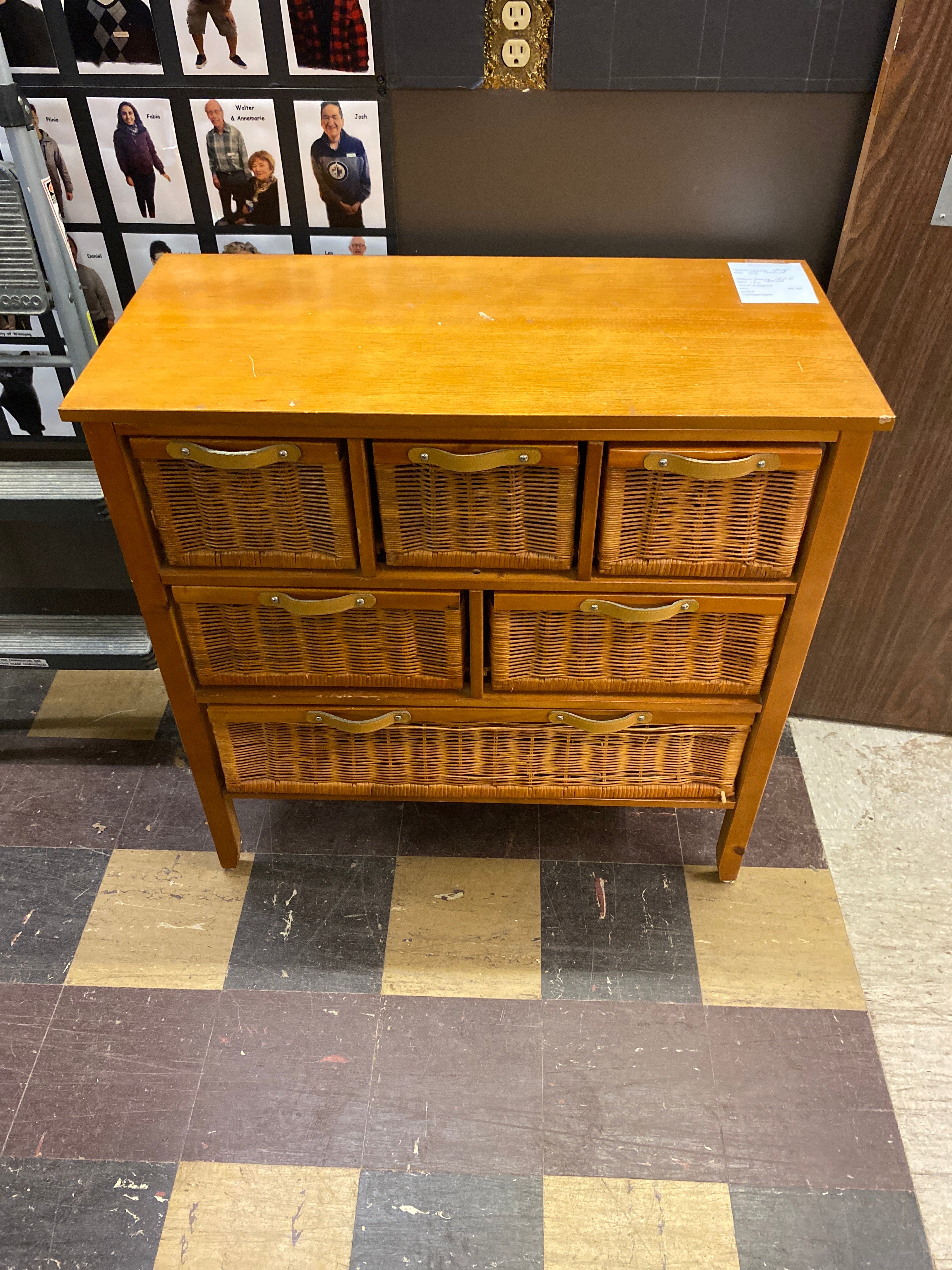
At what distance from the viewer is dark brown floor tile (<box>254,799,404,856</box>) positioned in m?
2.12

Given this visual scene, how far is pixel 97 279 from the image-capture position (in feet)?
6.45

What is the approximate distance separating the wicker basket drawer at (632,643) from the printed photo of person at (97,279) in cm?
104

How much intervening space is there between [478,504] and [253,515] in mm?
358

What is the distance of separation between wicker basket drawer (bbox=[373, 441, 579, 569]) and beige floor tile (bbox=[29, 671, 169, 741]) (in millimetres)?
1162

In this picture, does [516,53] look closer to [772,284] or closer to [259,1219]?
[772,284]

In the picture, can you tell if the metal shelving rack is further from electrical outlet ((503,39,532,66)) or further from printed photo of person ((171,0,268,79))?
electrical outlet ((503,39,532,66))

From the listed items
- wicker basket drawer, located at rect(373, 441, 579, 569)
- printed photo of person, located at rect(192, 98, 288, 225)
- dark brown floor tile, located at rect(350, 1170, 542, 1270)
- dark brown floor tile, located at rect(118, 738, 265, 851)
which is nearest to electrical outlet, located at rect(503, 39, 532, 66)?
printed photo of person, located at rect(192, 98, 288, 225)

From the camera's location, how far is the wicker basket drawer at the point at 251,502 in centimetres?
142

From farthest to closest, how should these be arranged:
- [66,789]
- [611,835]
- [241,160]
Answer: [66,789], [611,835], [241,160]

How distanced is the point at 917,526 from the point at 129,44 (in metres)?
1.81

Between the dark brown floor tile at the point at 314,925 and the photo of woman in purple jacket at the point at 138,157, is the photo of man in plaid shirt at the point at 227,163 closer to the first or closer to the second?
the photo of woman in purple jacket at the point at 138,157

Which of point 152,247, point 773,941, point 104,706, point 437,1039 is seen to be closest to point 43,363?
point 152,247

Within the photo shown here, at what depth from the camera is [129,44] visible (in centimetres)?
170

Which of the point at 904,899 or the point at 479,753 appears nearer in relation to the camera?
the point at 479,753
